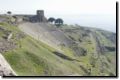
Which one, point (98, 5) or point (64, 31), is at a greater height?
point (98, 5)

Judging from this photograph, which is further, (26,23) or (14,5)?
(26,23)

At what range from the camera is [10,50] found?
1212 cm

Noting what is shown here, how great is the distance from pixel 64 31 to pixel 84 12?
19.2 m

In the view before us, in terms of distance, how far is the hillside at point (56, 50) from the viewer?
35.9 ft

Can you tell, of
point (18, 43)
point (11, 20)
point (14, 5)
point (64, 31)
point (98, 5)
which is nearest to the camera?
point (98, 5)

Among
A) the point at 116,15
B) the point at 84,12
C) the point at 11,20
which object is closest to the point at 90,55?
the point at 11,20

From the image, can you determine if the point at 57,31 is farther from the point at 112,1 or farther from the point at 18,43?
the point at 112,1

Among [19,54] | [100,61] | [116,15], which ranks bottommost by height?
[100,61]

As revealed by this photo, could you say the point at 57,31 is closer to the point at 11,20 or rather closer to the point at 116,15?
the point at 11,20

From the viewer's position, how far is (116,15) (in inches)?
324

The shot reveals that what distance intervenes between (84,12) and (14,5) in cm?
213

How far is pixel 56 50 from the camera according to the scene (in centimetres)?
1867

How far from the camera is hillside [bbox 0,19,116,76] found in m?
10.9

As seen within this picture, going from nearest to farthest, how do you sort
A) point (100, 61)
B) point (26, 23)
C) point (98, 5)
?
1. point (98, 5)
2. point (100, 61)
3. point (26, 23)
